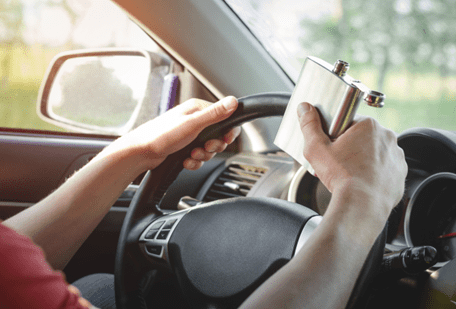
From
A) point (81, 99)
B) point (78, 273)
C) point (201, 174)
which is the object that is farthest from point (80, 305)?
point (81, 99)

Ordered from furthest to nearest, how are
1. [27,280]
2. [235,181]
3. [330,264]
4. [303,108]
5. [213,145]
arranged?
[235,181] → [213,145] → [303,108] → [330,264] → [27,280]

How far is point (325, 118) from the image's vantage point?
0.66 m

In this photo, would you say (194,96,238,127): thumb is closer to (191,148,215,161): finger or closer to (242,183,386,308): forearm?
(191,148,215,161): finger

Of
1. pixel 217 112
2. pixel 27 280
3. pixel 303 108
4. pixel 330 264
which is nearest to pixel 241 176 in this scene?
pixel 217 112

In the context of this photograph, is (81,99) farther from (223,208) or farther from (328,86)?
(328,86)

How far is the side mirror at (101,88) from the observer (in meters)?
2.32

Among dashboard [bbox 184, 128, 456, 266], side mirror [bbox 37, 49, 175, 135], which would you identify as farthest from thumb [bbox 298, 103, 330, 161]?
side mirror [bbox 37, 49, 175, 135]

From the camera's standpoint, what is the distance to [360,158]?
62 cm

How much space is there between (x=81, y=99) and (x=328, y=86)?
2123mm

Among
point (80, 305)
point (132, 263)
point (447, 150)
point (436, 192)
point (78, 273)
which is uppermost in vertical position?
point (447, 150)

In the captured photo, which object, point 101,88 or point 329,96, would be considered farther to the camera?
point 101,88

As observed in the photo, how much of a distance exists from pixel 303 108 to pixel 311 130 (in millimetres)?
44

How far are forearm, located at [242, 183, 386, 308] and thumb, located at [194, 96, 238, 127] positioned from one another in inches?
14.0

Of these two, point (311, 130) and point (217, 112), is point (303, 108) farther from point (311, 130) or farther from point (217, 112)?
point (217, 112)
